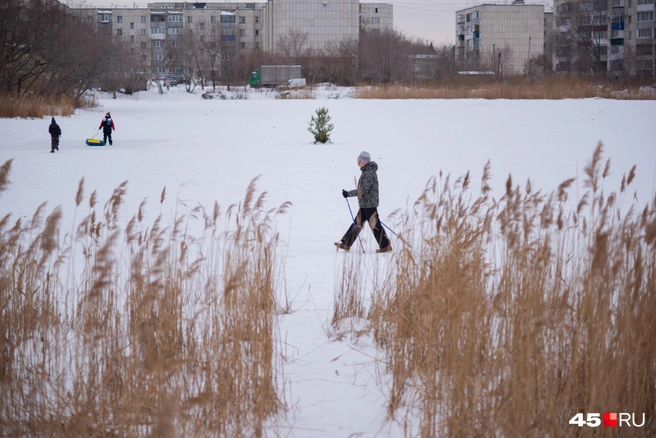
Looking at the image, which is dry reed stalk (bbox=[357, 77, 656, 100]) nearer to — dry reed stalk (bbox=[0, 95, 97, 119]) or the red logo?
dry reed stalk (bbox=[0, 95, 97, 119])

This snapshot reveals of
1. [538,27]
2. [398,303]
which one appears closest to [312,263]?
[398,303]

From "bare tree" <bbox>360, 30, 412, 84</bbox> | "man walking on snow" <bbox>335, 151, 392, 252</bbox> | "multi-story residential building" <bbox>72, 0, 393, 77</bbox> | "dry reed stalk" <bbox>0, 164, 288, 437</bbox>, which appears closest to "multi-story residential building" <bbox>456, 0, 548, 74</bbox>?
"multi-story residential building" <bbox>72, 0, 393, 77</bbox>

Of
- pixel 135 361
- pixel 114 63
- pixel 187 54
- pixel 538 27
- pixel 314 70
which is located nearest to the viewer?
pixel 135 361

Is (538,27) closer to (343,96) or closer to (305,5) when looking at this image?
(305,5)

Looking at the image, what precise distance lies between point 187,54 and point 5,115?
5297 centimetres

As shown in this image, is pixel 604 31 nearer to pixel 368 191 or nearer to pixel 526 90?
pixel 526 90

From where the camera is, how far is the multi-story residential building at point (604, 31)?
7894 cm

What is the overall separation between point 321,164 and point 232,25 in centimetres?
10066

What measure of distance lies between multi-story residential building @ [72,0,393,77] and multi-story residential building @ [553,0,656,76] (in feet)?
89.8

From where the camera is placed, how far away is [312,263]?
313 inches

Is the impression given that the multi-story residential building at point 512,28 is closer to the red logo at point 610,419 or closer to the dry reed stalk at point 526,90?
the dry reed stalk at point 526,90

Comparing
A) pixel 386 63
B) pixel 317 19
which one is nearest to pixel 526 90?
pixel 386 63

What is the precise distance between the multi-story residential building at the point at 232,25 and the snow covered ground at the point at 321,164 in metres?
53.5

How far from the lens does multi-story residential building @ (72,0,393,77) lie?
88500mm
